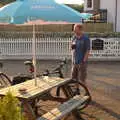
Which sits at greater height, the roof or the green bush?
the roof

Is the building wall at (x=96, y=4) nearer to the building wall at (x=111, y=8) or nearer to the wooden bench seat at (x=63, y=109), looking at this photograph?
the building wall at (x=111, y=8)

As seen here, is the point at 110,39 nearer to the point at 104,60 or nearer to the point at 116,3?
the point at 104,60

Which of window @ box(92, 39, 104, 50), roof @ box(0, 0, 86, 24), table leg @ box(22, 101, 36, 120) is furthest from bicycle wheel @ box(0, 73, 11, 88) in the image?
window @ box(92, 39, 104, 50)

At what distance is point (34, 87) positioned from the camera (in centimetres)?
863

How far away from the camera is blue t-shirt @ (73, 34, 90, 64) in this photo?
10.8 metres

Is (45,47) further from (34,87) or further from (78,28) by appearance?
(34,87)

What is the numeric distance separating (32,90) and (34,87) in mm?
300

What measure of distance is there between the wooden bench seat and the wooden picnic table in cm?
36

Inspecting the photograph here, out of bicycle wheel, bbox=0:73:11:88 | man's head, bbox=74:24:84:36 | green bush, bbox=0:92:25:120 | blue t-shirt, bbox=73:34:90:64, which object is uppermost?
man's head, bbox=74:24:84:36

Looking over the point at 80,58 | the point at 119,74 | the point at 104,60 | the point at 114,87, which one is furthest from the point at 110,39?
the point at 80,58

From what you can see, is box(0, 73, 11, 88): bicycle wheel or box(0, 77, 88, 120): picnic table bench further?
box(0, 73, 11, 88): bicycle wheel

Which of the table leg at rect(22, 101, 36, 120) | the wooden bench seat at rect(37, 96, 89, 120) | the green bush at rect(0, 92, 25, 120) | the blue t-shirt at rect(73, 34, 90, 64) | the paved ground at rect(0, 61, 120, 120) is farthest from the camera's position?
the blue t-shirt at rect(73, 34, 90, 64)

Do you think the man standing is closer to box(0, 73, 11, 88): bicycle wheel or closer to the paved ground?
the paved ground

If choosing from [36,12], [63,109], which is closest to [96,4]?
[36,12]
